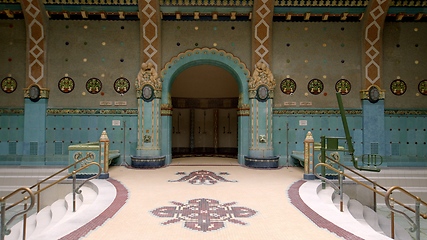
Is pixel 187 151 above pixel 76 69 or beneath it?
beneath

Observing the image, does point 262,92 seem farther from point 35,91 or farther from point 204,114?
point 35,91

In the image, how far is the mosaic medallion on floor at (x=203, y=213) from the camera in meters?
4.93

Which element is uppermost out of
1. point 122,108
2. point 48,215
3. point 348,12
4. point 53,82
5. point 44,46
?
point 348,12

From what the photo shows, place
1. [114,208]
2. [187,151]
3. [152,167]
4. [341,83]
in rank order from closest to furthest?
[114,208] → [152,167] → [341,83] → [187,151]

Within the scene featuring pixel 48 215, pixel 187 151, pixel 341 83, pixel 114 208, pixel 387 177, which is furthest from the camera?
pixel 187 151

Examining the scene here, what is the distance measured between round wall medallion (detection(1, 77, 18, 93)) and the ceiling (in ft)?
7.85

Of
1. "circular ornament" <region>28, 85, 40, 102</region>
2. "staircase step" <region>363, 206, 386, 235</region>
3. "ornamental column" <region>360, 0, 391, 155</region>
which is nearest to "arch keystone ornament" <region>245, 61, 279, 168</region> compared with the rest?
"ornamental column" <region>360, 0, 391, 155</region>

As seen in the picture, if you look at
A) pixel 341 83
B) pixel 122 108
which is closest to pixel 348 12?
pixel 341 83

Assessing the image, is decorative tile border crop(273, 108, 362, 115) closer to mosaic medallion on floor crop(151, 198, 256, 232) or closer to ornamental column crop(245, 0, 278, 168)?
ornamental column crop(245, 0, 278, 168)

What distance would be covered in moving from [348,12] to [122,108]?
30.5 ft

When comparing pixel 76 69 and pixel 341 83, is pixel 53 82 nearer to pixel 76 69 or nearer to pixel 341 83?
pixel 76 69

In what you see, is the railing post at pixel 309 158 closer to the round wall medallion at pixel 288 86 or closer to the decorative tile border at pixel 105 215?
the round wall medallion at pixel 288 86

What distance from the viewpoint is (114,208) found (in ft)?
19.0

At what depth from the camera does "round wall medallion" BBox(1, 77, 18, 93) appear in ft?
38.7
